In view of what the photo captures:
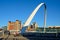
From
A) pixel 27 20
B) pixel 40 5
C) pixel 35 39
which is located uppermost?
pixel 40 5

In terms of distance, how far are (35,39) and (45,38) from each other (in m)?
1.40

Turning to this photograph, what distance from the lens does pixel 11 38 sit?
2225 cm

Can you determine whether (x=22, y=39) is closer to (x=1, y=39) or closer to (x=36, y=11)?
(x=1, y=39)

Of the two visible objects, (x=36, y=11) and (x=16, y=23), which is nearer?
(x=36, y=11)

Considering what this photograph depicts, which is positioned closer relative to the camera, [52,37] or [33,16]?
[52,37]

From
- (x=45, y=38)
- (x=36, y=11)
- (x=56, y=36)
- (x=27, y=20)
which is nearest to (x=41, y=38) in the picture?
(x=45, y=38)

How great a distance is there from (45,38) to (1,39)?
5.63 meters

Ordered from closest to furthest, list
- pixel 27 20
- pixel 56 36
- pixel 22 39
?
pixel 22 39
pixel 56 36
pixel 27 20

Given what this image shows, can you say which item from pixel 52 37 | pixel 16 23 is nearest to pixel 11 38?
pixel 52 37

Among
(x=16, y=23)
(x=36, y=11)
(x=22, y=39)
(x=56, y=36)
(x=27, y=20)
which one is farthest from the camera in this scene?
(x=16, y=23)

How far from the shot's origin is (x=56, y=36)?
2327 cm

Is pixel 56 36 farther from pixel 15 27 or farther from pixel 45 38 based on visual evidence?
pixel 15 27

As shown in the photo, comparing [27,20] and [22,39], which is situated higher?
[27,20]

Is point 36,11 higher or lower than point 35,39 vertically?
higher
